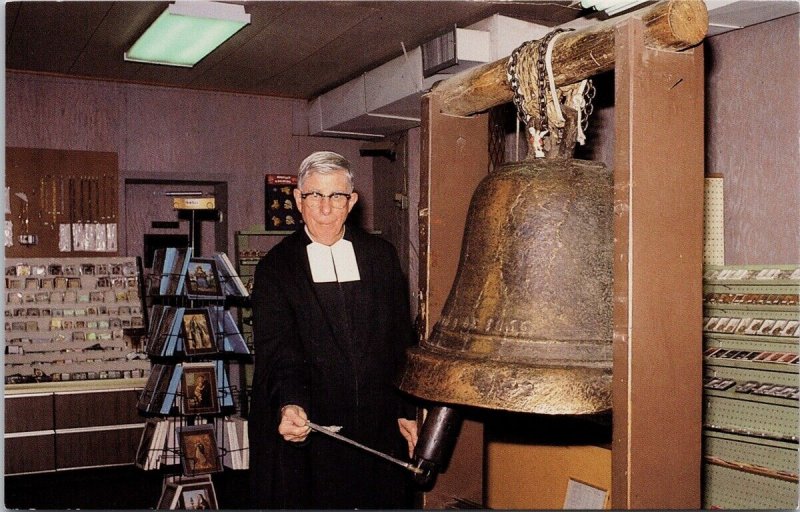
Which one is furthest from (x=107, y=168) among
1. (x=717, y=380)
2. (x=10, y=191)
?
(x=717, y=380)

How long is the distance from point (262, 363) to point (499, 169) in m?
1.32

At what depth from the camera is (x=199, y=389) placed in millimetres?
4797

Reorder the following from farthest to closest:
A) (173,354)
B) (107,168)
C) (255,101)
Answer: (255,101) < (107,168) < (173,354)

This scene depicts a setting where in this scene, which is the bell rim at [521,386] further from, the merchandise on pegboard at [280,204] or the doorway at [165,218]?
the merchandise on pegboard at [280,204]

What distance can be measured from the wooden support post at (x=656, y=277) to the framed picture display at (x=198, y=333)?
3938 mm

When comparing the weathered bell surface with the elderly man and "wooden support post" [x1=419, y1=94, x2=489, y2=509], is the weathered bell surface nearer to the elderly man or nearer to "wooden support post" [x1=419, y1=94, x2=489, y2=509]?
"wooden support post" [x1=419, y1=94, x2=489, y2=509]

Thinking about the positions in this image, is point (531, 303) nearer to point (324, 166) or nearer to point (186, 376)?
point (324, 166)

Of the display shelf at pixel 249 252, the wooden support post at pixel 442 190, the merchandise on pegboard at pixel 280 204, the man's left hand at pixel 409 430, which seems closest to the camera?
the wooden support post at pixel 442 190

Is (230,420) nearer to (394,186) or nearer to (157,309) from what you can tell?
(157,309)

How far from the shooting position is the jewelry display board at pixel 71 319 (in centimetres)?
612

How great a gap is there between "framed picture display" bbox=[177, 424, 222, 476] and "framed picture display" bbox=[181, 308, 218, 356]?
0.48 meters

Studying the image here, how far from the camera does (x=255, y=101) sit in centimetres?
717

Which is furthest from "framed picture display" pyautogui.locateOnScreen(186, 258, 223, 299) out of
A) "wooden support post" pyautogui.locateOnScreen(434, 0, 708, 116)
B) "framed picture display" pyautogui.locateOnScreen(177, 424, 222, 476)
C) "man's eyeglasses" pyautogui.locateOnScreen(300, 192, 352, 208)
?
"wooden support post" pyautogui.locateOnScreen(434, 0, 708, 116)

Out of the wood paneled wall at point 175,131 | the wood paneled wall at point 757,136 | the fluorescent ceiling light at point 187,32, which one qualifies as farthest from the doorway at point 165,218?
the wood paneled wall at point 757,136
